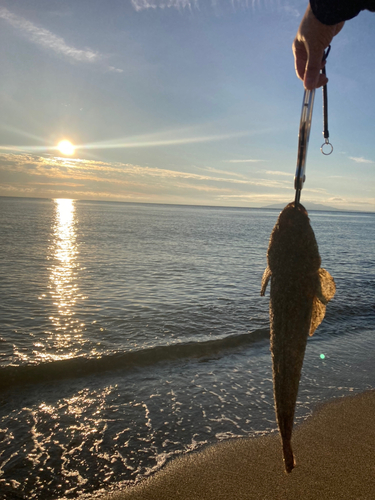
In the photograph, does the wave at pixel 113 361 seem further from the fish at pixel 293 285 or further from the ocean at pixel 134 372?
the fish at pixel 293 285

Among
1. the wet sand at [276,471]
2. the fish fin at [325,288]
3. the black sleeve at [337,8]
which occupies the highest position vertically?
the black sleeve at [337,8]

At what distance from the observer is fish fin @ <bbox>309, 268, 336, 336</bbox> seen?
2738 millimetres

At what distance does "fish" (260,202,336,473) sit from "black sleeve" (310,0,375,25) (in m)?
1.15

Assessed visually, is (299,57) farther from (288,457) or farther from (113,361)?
(113,361)

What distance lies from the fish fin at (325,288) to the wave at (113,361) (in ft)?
20.4

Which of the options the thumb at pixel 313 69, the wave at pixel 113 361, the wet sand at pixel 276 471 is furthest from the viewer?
the wave at pixel 113 361

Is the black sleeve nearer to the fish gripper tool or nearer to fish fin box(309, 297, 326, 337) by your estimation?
the fish gripper tool

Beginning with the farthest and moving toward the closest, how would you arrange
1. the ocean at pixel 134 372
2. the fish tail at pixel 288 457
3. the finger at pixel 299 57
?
→ the ocean at pixel 134 372
the fish tail at pixel 288 457
the finger at pixel 299 57

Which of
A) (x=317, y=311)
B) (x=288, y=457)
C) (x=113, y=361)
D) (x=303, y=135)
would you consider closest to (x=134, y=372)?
(x=113, y=361)

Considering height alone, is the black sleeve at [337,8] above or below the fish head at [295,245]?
above

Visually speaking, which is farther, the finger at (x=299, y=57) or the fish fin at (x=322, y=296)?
the fish fin at (x=322, y=296)

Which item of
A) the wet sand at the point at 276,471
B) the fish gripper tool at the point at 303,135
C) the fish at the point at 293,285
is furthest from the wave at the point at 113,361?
the fish gripper tool at the point at 303,135

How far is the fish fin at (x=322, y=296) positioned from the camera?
2.74 m

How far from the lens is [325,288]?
9.09 ft
